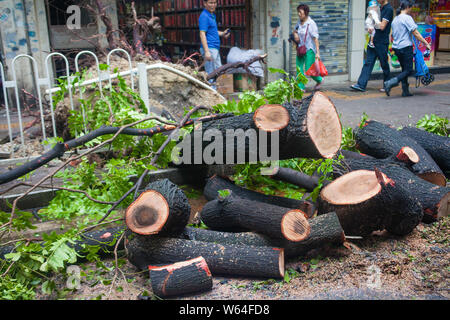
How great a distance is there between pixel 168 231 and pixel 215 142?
1.18 m

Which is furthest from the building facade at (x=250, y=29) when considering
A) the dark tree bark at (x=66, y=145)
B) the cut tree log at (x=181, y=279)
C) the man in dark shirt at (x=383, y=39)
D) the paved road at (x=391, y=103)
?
the cut tree log at (x=181, y=279)

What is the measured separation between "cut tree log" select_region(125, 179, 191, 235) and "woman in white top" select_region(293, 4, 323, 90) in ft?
21.0

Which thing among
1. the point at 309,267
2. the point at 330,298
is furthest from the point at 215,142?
the point at 330,298

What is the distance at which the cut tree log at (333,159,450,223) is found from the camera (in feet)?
13.4

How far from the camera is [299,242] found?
3492 millimetres

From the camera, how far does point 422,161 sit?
188 inches

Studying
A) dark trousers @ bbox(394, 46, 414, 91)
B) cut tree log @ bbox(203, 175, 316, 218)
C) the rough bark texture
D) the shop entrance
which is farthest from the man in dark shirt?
cut tree log @ bbox(203, 175, 316, 218)

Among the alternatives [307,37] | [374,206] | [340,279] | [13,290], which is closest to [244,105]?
[374,206]

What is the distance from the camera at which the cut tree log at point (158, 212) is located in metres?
3.32

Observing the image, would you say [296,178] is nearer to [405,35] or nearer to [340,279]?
[340,279]

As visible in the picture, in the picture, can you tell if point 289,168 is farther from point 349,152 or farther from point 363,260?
point 363,260

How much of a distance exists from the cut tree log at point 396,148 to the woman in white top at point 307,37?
415 cm

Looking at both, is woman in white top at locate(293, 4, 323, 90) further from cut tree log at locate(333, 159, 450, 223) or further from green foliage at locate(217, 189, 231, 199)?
green foliage at locate(217, 189, 231, 199)

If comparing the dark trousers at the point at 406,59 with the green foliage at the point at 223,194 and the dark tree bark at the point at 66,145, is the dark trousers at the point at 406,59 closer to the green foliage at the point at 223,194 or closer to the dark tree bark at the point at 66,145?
the dark tree bark at the point at 66,145
